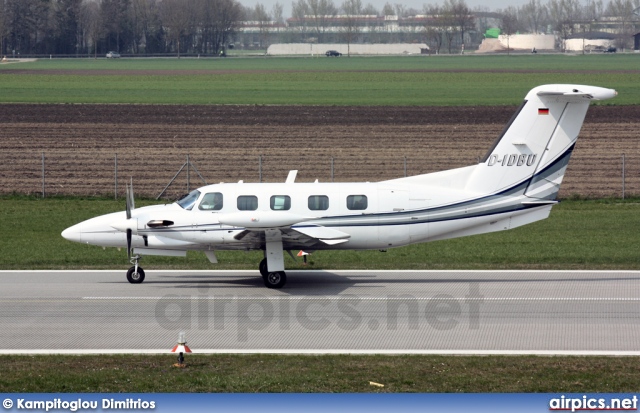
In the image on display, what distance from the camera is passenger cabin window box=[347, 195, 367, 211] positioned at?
2230 cm

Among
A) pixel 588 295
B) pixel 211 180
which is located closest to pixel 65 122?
pixel 211 180

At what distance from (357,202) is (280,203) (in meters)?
1.76

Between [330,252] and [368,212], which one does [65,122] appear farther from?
[368,212]

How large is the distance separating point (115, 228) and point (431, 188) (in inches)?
287

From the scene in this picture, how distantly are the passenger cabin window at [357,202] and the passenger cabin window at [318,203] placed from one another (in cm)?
52

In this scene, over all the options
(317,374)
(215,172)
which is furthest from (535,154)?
(215,172)

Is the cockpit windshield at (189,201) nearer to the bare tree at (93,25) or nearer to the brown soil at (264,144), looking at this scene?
the brown soil at (264,144)

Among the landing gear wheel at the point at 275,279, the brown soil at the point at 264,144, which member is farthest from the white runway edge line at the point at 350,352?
the brown soil at the point at 264,144

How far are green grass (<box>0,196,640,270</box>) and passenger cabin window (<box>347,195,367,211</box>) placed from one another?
3.38 meters

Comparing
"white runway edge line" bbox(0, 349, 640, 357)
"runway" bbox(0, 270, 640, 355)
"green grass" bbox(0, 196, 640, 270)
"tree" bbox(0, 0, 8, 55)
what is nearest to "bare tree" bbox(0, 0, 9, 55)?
"tree" bbox(0, 0, 8, 55)

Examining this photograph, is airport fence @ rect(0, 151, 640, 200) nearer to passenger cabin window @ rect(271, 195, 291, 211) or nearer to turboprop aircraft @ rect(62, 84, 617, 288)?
turboprop aircraft @ rect(62, 84, 617, 288)

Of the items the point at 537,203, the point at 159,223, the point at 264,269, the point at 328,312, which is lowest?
the point at 328,312

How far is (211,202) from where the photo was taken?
876 inches

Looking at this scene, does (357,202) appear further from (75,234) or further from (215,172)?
(215,172)
